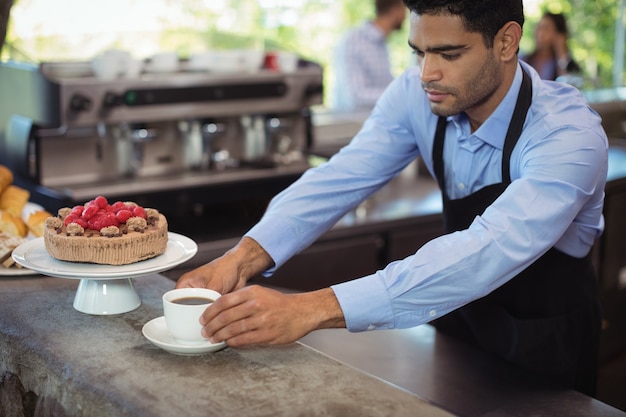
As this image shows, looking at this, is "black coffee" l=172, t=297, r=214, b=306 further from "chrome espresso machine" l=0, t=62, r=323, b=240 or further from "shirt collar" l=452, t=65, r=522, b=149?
"chrome espresso machine" l=0, t=62, r=323, b=240

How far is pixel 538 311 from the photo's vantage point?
2229 mm

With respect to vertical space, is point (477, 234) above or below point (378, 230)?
above

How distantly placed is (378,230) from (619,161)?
1.51 metres

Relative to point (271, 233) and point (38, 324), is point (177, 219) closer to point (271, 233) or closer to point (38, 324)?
point (271, 233)

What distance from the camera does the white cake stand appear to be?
5.37 ft

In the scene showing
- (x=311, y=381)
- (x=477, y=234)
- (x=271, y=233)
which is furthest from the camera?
(x=271, y=233)

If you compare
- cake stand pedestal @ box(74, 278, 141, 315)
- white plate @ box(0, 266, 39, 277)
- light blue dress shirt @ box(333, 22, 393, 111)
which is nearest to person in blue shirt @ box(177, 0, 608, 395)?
cake stand pedestal @ box(74, 278, 141, 315)

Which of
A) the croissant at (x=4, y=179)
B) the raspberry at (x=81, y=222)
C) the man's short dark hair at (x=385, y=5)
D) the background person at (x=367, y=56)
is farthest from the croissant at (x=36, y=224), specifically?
the man's short dark hair at (x=385, y=5)

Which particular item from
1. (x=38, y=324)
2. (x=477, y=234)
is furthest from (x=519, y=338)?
(x=38, y=324)

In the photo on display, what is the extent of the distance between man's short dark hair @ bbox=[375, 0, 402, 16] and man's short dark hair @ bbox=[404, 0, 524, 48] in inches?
137

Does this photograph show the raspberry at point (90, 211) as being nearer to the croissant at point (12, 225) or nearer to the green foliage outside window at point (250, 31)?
the croissant at point (12, 225)

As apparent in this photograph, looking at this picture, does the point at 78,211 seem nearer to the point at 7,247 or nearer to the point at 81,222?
the point at 81,222

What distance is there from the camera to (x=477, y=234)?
1694 millimetres

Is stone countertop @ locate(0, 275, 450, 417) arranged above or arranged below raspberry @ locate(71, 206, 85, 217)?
below
